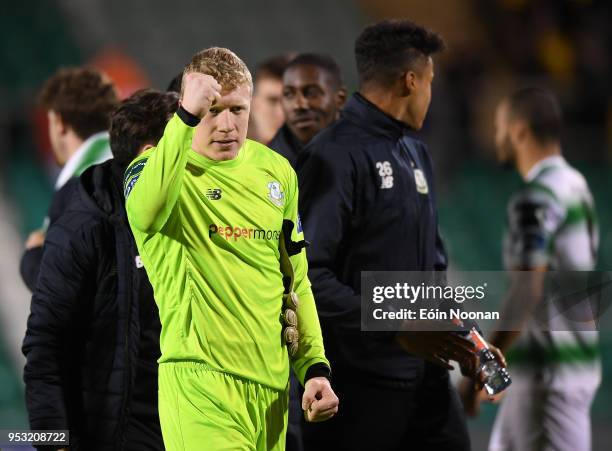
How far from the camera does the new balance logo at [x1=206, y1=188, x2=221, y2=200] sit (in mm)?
3381

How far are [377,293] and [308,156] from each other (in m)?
0.58

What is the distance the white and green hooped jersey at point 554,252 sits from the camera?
568 centimetres

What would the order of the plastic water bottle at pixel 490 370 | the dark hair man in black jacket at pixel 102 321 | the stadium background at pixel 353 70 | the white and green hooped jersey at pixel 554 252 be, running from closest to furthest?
the dark hair man in black jacket at pixel 102 321, the plastic water bottle at pixel 490 370, the white and green hooped jersey at pixel 554 252, the stadium background at pixel 353 70

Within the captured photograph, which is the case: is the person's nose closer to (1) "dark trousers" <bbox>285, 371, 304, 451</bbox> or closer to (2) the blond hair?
(2) the blond hair

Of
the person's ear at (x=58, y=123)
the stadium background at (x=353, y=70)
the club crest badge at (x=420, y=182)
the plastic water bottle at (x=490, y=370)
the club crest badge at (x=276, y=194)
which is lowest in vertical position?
the plastic water bottle at (x=490, y=370)

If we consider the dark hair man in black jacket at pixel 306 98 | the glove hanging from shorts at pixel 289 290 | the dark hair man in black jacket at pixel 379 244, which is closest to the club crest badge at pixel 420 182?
the dark hair man in black jacket at pixel 379 244

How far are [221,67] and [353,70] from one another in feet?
33.8

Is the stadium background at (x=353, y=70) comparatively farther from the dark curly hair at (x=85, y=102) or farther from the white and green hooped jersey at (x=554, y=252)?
the dark curly hair at (x=85, y=102)

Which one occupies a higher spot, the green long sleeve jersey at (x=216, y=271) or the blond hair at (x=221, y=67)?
the blond hair at (x=221, y=67)

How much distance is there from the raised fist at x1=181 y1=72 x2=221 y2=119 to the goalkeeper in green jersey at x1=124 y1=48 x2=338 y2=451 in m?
0.07

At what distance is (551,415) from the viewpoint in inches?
226

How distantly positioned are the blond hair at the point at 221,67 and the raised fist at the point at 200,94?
0.42 ft

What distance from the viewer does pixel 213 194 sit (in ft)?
11.1

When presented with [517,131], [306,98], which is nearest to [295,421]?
[306,98]
